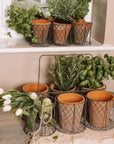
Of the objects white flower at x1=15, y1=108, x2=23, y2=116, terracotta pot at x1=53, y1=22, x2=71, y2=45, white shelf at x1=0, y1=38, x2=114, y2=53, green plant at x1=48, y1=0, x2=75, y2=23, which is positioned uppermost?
green plant at x1=48, y1=0, x2=75, y2=23

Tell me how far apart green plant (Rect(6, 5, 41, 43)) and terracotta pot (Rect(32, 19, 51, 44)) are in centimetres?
2

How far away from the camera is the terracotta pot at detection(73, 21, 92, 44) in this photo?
1271mm

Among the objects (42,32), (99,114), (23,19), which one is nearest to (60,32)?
(42,32)

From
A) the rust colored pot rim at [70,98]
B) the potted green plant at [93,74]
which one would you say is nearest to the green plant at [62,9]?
the potted green plant at [93,74]

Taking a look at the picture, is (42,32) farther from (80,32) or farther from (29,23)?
(80,32)

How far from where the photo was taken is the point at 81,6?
4.24 ft

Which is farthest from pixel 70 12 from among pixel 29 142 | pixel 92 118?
pixel 29 142

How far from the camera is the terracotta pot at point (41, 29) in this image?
1.22 m

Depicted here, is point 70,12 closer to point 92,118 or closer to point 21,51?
point 21,51

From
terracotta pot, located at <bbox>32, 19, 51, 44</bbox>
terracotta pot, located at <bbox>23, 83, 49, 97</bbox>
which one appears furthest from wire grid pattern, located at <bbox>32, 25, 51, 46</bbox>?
terracotta pot, located at <bbox>23, 83, 49, 97</bbox>

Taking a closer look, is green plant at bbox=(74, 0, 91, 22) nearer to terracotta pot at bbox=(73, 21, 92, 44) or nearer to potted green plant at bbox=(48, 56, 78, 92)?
terracotta pot at bbox=(73, 21, 92, 44)

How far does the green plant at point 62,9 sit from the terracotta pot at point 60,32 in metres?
0.07

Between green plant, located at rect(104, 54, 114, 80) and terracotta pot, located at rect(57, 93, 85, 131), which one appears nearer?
terracotta pot, located at rect(57, 93, 85, 131)

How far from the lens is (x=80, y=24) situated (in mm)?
1266
